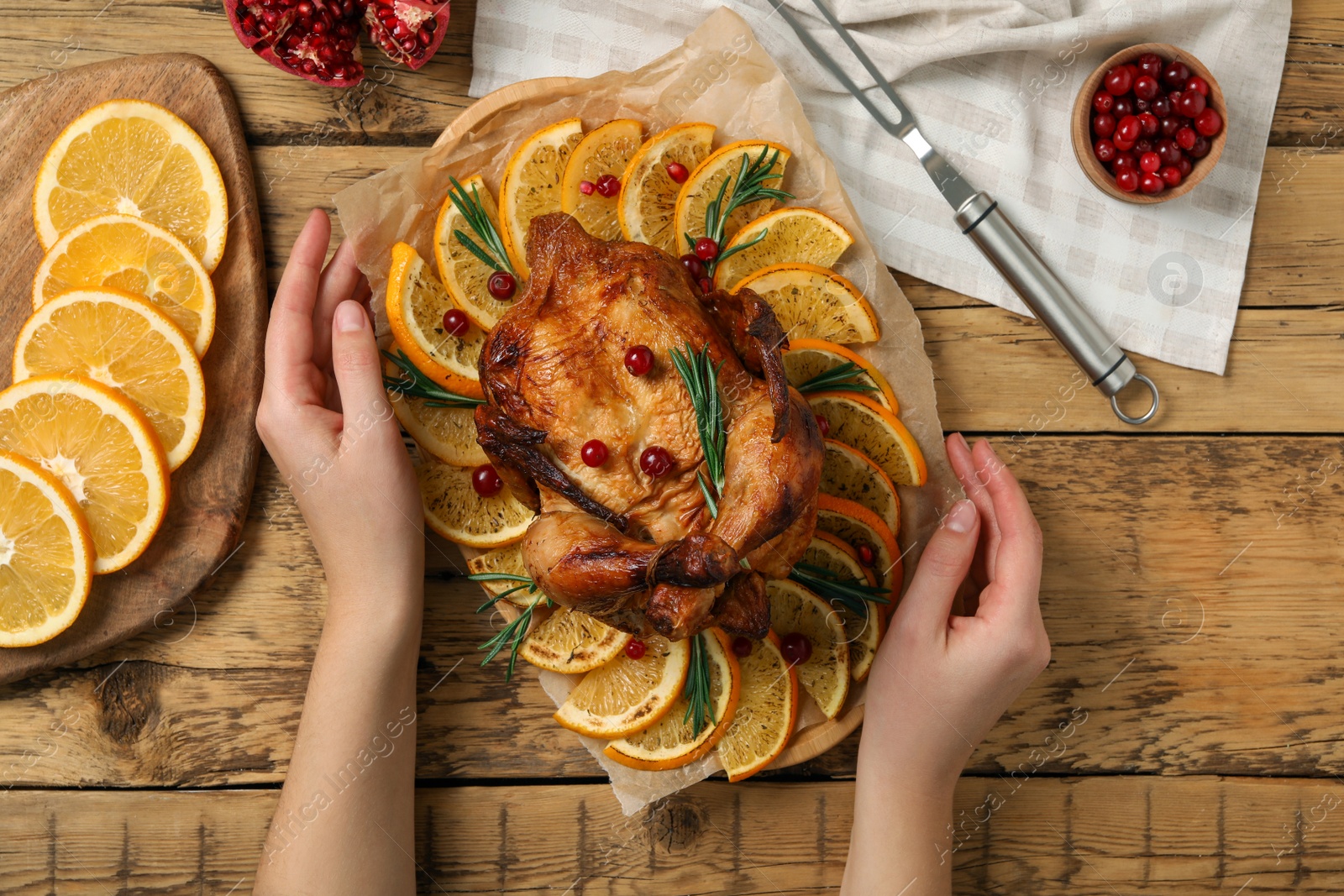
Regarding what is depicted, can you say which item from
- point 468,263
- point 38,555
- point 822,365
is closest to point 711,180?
point 822,365

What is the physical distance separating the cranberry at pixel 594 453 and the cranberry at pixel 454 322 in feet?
2.36

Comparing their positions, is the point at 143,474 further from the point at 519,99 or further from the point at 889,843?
the point at 889,843

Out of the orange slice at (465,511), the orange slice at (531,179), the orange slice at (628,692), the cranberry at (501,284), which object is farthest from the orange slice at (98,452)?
the orange slice at (628,692)

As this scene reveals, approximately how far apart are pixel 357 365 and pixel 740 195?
45.4 inches

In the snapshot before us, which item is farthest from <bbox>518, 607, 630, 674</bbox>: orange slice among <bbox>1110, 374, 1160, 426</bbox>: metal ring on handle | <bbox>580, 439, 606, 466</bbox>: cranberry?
<bbox>1110, 374, 1160, 426</bbox>: metal ring on handle

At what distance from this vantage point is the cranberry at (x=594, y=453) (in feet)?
6.24

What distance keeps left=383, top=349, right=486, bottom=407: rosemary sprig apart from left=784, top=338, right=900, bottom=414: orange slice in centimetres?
88

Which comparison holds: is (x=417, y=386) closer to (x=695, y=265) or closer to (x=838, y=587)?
(x=695, y=265)

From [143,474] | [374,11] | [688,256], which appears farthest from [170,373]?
[688,256]

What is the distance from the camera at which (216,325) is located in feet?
8.46

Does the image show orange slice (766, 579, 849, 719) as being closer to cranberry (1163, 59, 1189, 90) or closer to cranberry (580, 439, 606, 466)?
cranberry (580, 439, 606, 466)

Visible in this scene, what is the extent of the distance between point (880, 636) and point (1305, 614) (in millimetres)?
1503

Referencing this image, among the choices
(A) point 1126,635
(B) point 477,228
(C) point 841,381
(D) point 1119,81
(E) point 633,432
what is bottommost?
(A) point 1126,635

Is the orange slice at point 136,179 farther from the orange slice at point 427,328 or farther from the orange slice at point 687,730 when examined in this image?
the orange slice at point 687,730
